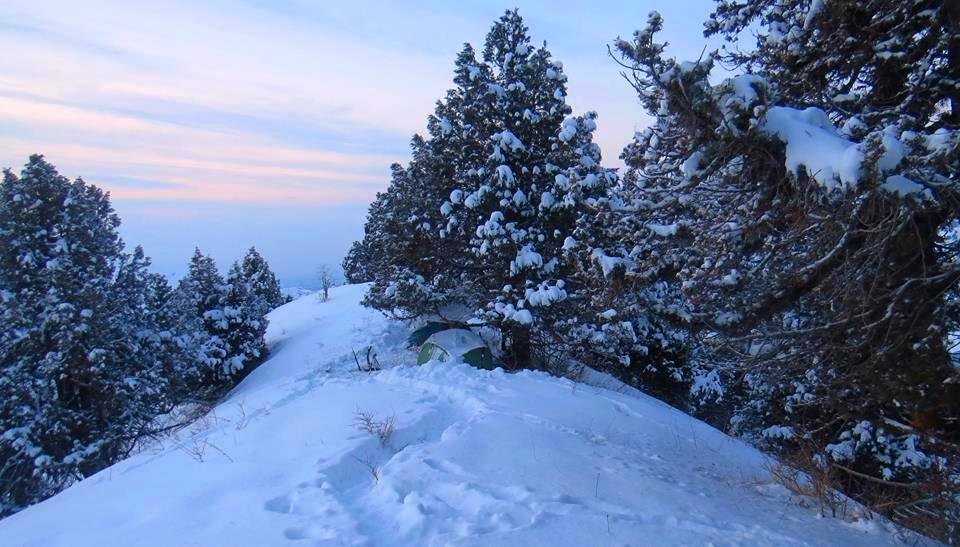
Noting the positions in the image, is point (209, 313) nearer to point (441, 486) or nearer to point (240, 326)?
point (240, 326)

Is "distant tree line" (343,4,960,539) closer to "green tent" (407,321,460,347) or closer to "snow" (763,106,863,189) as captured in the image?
"snow" (763,106,863,189)

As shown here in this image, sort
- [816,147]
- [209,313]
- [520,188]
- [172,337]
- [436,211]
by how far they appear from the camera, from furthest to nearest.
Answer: [209,313], [172,337], [436,211], [520,188], [816,147]

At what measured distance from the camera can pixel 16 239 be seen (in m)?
13.5

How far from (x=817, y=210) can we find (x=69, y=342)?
14.8 m

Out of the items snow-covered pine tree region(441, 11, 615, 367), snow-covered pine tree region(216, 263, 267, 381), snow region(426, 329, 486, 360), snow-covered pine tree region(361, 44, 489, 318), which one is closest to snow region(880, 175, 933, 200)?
snow-covered pine tree region(441, 11, 615, 367)

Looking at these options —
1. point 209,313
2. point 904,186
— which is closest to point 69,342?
point 209,313

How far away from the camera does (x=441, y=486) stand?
485 cm

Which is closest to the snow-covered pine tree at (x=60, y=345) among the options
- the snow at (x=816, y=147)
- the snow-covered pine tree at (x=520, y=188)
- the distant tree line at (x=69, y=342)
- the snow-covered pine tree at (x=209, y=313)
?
the distant tree line at (x=69, y=342)

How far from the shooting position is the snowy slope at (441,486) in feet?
13.9

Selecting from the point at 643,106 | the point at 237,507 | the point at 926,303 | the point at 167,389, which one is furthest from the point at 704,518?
the point at 167,389

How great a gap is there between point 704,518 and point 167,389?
14.8 m

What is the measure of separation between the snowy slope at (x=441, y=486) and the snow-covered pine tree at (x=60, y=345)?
723cm

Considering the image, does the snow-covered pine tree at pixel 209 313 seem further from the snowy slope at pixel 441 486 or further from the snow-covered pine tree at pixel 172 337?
the snowy slope at pixel 441 486

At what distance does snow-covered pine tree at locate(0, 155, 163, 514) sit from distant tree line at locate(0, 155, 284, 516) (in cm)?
2
